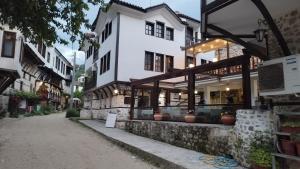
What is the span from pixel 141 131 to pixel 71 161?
6.46 metres

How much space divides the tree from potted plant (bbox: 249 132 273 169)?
5255 millimetres

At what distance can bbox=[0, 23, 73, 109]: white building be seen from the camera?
21578mm

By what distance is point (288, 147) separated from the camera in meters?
6.13

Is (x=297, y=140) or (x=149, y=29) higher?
(x=149, y=29)

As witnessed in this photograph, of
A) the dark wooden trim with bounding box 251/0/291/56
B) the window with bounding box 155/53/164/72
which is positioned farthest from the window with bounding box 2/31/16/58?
the dark wooden trim with bounding box 251/0/291/56

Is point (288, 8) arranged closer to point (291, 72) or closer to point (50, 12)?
point (291, 72)

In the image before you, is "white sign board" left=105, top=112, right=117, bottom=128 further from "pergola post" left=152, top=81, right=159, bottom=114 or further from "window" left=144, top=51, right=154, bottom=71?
"pergola post" left=152, top=81, right=159, bottom=114

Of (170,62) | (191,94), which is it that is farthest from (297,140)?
(170,62)

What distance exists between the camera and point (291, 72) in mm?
6348

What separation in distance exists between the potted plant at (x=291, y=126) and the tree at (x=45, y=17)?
211 inches

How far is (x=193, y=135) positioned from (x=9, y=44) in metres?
18.1

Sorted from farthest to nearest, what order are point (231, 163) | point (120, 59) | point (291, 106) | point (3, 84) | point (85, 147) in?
point (3, 84) < point (120, 59) < point (85, 147) < point (231, 163) < point (291, 106)

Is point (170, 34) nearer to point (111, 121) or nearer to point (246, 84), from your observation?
point (111, 121)

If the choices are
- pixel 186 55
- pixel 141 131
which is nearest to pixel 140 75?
pixel 186 55
